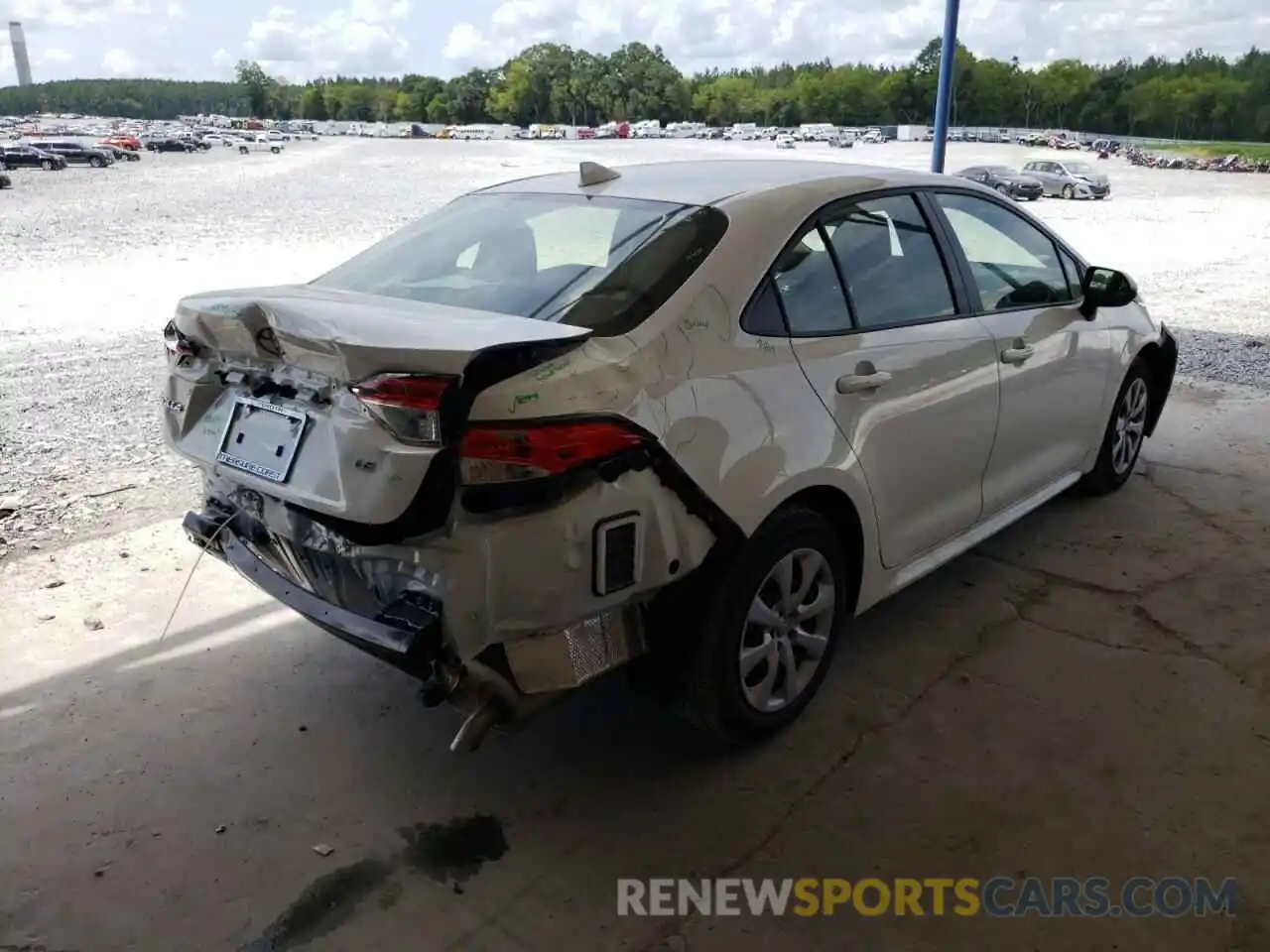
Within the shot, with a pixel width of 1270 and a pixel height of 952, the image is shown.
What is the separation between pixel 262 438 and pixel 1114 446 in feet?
12.9

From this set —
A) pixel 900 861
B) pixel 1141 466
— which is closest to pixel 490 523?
pixel 900 861

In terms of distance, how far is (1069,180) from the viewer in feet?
93.4

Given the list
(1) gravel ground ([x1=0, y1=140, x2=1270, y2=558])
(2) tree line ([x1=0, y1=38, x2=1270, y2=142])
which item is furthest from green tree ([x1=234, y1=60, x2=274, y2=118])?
(1) gravel ground ([x1=0, y1=140, x2=1270, y2=558])

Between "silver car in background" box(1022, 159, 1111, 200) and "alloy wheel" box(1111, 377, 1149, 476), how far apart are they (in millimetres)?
26410

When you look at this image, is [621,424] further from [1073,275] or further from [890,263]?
[1073,275]

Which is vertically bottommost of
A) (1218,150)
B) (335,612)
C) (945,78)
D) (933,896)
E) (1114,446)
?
(933,896)

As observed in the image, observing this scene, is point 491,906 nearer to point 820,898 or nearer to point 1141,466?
point 820,898

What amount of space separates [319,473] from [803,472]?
1258 millimetres

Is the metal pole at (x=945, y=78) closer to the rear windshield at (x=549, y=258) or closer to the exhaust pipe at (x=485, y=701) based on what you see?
the rear windshield at (x=549, y=258)

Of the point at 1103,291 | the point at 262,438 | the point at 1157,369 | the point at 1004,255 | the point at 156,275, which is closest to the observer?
the point at 262,438

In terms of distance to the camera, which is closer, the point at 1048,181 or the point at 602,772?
the point at 602,772

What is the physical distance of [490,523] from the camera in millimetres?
2158

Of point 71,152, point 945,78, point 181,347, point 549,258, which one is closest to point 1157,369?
point 549,258

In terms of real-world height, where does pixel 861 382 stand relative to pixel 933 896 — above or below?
above
